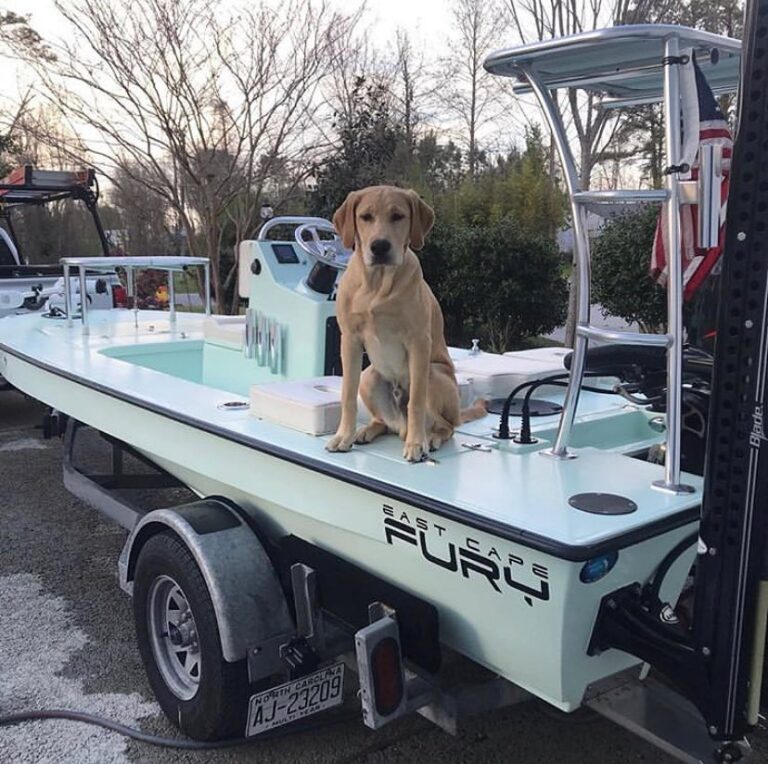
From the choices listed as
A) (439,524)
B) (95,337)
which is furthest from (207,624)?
(95,337)

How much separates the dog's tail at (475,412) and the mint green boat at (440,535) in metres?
0.05

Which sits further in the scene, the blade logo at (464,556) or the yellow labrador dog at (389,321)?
the yellow labrador dog at (389,321)

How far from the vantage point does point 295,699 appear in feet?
7.81

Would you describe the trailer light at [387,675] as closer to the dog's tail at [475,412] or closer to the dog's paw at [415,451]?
the dog's paw at [415,451]

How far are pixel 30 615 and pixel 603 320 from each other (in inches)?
400

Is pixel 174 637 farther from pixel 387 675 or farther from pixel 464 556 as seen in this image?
pixel 464 556

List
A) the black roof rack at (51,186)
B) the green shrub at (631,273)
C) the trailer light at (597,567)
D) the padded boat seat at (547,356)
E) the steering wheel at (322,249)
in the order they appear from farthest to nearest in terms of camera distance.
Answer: the green shrub at (631,273) < the black roof rack at (51,186) < the steering wheel at (322,249) < the padded boat seat at (547,356) < the trailer light at (597,567)

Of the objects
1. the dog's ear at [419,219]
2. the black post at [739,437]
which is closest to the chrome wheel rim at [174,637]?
the dog's ear at [419,219]

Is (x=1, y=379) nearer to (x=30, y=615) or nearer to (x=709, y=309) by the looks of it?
(x=30, y=615)

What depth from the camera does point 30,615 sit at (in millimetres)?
3570

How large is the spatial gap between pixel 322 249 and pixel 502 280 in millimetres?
7123

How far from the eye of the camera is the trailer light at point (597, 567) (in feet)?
5.78

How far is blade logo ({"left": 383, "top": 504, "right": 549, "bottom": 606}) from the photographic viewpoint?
1.82m

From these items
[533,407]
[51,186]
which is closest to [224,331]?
[533,407]
